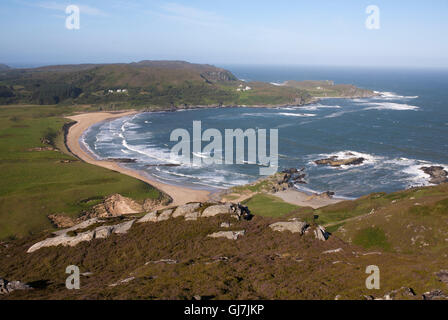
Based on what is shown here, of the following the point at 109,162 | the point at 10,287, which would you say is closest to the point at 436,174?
the point at 109,162

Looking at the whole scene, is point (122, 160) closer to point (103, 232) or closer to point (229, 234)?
point (103, 232)

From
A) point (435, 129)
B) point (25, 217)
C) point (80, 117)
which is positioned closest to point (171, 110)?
point (80, 117)

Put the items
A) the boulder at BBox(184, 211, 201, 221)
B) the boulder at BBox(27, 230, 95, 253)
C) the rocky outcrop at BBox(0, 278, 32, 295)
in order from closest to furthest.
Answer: the rocky outcrop at BBox(0, 278, 32, 295)
the boulder at BBox(27, 230, 95, 253)
the boulder at BBox(184, 211, 201, 221)

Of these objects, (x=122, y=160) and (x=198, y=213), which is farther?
(x=122, y=160)

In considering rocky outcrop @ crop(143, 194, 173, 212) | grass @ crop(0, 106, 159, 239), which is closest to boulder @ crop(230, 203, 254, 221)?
rocky outcrop @ crop(143, 194, 173, 212)

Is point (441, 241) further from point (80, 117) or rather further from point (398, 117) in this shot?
point (80, 117)

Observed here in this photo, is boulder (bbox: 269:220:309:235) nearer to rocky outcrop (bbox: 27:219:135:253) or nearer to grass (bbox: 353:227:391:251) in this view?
grass (bbox: 353:227:391:251)

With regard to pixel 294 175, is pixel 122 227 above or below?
above

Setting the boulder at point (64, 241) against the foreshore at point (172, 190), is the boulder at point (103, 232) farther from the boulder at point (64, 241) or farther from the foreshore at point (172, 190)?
the foreshore at point (172, 190)
